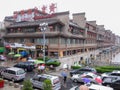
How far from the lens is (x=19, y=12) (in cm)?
5634

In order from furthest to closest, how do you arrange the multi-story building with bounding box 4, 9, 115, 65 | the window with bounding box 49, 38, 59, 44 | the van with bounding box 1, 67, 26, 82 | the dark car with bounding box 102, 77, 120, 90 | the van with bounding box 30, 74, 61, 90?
the multi-story building with bounding box 4, 9, 115, 65 → the window with bounding box 49, 38, 59, 44 → the van with bounding box 1, 67, 26, 82 → the dark car with bounding box 102, 77, 120, 90 → the van with bounding box 30, 74, 61, 90

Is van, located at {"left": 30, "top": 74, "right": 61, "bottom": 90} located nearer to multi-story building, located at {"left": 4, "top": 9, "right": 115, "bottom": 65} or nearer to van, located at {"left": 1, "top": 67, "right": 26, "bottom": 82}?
van, located at {"left": 1, "top": 67, "right": 26, "bottom": 82}

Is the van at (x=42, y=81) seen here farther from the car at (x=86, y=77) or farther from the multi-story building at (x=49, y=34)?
the multi-story building at (x=49, y=34)

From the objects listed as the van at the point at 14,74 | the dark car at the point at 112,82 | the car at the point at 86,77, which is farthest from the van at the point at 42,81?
the dark car at the point at 112,82

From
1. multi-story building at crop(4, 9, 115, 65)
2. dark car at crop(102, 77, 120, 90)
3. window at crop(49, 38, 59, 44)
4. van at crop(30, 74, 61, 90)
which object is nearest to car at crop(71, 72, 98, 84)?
dark car at crop(102, 77, 120, 90)

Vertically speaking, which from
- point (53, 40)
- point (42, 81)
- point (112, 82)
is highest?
point (53, 40)

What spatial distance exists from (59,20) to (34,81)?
Result: 2427 cm

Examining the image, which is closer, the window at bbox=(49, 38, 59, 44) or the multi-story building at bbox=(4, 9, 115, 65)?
the window at bbox=(49, 38, 59, 44)

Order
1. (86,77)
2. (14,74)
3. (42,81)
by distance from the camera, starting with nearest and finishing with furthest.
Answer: (42,81) → (14,74) → (86,77)

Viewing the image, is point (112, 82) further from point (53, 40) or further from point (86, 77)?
point (53, 40)

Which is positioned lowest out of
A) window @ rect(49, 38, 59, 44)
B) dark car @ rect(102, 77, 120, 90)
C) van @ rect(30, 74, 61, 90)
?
dark car @ rect(102, 77, 120, 90)

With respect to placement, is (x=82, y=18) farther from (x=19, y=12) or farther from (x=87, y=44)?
(x=19, y=12)

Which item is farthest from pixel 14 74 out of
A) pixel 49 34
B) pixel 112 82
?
pixel 49 34

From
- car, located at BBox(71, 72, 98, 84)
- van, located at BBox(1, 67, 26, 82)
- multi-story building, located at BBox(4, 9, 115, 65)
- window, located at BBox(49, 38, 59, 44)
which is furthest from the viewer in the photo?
multi-story building, located at BBox(4, 9, 115, 65)
